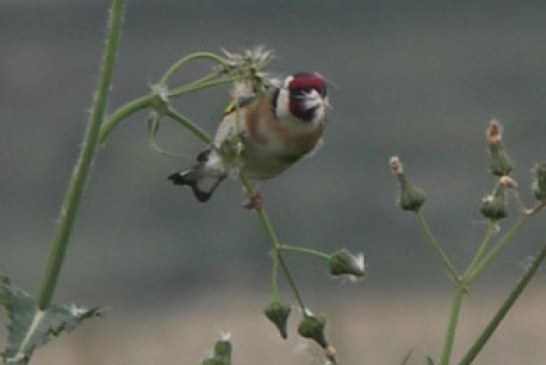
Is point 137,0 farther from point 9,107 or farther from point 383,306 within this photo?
point 383,306

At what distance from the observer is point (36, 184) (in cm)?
1802

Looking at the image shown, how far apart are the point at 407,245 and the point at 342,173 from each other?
266 centimetres

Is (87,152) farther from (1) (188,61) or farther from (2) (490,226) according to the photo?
(2) (490,226)

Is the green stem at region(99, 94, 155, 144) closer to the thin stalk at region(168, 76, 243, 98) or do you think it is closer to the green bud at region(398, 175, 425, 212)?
the thin stalk at region(168, 76, 243, 98)

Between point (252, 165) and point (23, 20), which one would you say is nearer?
point (252, 165)

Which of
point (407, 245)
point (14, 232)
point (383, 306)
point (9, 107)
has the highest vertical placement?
point (9, 107)

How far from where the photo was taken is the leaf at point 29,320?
340cm

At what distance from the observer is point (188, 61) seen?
3367 millimetres

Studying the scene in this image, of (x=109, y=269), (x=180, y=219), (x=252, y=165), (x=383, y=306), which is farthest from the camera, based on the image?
(x=180, y=219)

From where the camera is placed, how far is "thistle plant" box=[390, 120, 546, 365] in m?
3.21

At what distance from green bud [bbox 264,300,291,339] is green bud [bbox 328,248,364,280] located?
A: 10 cm

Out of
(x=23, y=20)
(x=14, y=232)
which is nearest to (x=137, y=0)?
(x=23, y=20)

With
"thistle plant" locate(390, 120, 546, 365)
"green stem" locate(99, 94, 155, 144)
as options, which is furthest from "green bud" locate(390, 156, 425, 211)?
"green stem" locate(99, 94, 155, 144)

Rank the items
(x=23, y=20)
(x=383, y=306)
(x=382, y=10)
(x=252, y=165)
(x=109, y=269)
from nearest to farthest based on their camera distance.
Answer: (x=252, y=165) < (x=383, y=306) < (x=109, y=269) < (x=23, y=20) < (x=382, y=10)
